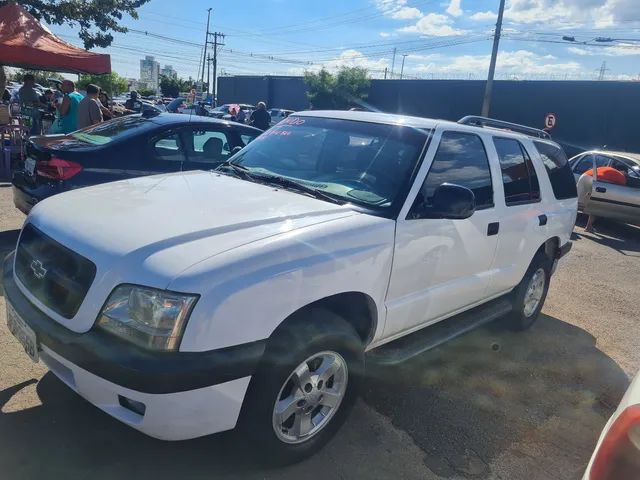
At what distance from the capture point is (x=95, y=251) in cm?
243

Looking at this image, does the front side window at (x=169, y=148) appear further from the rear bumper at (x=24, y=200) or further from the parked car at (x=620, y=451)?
the parked car at (x=620, y=451)

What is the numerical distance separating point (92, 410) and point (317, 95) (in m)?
49.1

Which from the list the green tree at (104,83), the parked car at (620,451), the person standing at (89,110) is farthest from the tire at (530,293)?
the green tree at (104,83)

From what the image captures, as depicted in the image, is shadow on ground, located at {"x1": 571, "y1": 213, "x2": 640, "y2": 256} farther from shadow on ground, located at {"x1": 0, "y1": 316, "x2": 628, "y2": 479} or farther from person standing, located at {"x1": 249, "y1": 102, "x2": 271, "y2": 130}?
person standing, located at {"x1": 249, "y1": 102, "x2": 271, "y2": 130}

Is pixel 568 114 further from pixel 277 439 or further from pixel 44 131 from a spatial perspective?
pixel 277 439

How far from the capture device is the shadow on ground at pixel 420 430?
2715 mm

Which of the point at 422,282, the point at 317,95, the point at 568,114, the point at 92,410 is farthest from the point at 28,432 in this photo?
the point at 317,95

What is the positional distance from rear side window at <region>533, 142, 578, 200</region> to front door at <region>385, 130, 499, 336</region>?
1.24 metres

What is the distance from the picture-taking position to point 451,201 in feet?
10.2

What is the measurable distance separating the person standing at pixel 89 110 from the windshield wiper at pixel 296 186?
6774 mm

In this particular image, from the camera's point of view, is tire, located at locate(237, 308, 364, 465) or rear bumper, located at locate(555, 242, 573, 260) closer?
tire, located at locate(237, 308, 364, 465)

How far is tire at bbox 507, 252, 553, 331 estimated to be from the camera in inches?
188

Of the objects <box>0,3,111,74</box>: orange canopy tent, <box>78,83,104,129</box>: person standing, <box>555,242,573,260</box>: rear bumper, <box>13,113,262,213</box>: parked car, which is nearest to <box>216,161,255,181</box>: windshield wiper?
<box>13,113,262,213</box>: parked car

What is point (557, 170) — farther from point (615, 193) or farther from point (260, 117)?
point (260, 117)
